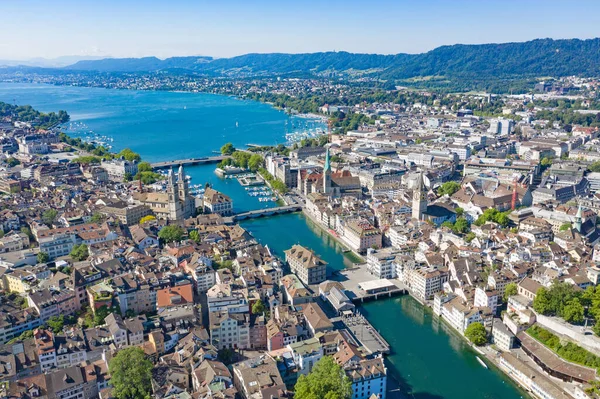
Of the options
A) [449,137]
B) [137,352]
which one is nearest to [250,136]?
[449,137]

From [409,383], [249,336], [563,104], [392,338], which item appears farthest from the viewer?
[563,104]

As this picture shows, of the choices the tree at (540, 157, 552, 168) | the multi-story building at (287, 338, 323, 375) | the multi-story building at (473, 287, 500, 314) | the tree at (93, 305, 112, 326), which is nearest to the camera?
the multi-story building at (287, 338, 323, 375)

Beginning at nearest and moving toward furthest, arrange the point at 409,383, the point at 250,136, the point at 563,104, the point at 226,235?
the point at 409,383
the point at 226,235
the point at 250,136
the point at 563,104

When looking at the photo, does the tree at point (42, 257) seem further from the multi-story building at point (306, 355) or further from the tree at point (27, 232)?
the multi-story building at point (306, 355)

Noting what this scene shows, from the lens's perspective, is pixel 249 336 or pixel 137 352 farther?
pixel 249 336

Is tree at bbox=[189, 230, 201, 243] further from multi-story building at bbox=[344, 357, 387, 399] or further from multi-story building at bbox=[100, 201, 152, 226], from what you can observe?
multi-story building at bbox=[344, 357, 387, 399]

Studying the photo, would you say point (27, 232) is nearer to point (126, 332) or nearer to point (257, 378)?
point (126, 332)

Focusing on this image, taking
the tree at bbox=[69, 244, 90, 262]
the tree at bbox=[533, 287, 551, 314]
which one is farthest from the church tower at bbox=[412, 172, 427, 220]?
the tree at bbox=[69, 244, 90, 262]

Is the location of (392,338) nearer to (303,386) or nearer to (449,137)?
(303,386)
